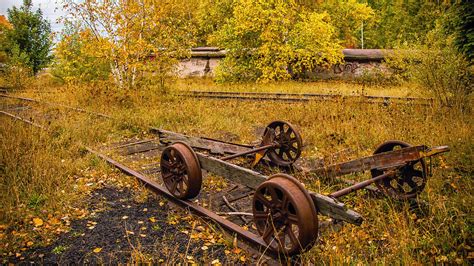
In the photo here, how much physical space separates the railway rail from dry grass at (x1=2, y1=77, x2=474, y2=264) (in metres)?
0.30

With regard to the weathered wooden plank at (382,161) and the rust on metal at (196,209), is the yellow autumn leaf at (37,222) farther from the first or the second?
the weathered wooden plank at (382,161)

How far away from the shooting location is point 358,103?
965 centimetres

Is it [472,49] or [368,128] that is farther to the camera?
[472,49]

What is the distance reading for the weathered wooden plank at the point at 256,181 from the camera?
123 inches

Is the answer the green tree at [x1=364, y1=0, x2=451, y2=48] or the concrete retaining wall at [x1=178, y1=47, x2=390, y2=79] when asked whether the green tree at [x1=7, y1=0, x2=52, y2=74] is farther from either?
the green tree at [x1=364, y1=0, x2=451, y2=48]

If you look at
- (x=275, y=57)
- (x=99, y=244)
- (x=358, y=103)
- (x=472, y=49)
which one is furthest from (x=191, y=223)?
(x=275, y=57)

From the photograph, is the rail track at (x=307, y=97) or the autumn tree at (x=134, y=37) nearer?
the rail track at (x=307, y=97)

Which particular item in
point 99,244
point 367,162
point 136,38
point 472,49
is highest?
point 136,38

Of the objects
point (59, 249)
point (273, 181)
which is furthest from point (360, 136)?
point (59, 249)

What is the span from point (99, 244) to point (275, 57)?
13.5m

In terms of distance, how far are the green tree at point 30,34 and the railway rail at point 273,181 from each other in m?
23.7

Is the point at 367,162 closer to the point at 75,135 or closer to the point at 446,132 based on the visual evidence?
the point at 446,132

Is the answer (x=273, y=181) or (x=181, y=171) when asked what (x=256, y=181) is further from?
(x=181, y=171)

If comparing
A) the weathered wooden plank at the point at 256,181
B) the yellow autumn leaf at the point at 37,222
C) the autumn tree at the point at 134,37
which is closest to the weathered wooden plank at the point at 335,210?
the weathered wooden plank at the point at 256,181
